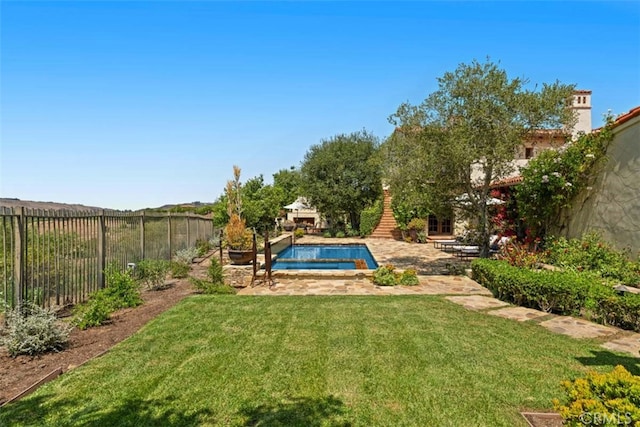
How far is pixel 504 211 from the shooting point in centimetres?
1490

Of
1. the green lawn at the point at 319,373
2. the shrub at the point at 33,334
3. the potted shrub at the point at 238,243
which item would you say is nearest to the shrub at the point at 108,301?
the shrub at the point at 33,334

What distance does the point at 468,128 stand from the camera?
10.8 m

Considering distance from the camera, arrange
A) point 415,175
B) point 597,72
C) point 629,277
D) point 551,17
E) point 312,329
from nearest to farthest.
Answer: point 312,329 → point 629,277 → point 551,17 → point 415,175 → point 597,72

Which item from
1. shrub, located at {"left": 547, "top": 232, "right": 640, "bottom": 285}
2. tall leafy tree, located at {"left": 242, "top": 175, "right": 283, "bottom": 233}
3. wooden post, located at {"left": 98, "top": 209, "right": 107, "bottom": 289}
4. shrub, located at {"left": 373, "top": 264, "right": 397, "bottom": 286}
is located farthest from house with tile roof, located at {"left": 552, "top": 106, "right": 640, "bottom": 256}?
tall leafy tree, located at {"left": 242, "top": 175, "right": 283, "bottom": 233}

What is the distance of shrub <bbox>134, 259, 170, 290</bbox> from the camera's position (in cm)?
906

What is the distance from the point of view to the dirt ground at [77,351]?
3.89m

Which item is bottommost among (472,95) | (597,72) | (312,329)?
(312,329)

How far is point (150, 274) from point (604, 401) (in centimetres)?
912

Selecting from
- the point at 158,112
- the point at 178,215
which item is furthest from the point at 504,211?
the point at 158,112

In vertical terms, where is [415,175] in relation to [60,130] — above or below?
below

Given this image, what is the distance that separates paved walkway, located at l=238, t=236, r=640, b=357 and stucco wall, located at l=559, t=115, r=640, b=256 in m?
3.58

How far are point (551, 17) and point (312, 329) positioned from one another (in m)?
10.6

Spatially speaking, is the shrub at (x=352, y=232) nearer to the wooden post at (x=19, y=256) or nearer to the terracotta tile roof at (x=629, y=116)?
the terracotta tile roof at (x=629, y=116)

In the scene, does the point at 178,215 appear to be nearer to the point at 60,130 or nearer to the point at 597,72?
the point at 60,130
